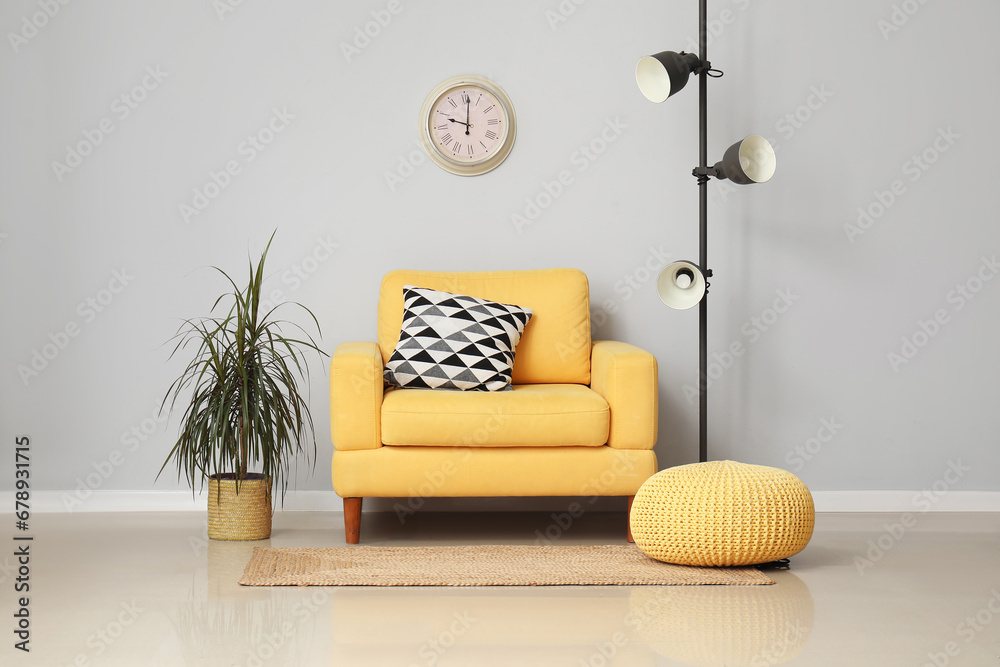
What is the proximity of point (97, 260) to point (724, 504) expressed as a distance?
2.69 metres

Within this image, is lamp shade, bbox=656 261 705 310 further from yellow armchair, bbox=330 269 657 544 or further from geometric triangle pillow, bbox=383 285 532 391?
geometric triangle pillow, bbox=383 285 532 391

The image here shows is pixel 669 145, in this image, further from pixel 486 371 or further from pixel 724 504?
pixel 724 504

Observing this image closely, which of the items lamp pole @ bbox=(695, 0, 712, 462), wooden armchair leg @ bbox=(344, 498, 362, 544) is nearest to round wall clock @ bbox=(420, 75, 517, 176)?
lamp pole @ bbox=(695, 0, 712, 462)

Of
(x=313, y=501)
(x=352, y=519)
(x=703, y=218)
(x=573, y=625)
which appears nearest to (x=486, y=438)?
(x=352, y=519)

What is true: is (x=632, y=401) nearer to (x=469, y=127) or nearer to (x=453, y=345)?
(x=453, y=345)

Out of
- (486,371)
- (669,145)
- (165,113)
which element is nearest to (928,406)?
(669,145)

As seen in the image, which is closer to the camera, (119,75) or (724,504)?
(724,504)

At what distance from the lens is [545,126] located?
370 centimetres

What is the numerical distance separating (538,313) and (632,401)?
0.67m

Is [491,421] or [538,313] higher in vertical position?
[538,313]

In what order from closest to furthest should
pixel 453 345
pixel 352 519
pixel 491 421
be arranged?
pixel 491 421, pixel 352 519, pixel 453 345

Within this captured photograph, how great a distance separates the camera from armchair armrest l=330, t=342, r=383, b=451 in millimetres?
2871

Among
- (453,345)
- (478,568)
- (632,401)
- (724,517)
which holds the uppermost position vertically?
(453,345)

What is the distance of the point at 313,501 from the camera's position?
141 inches
